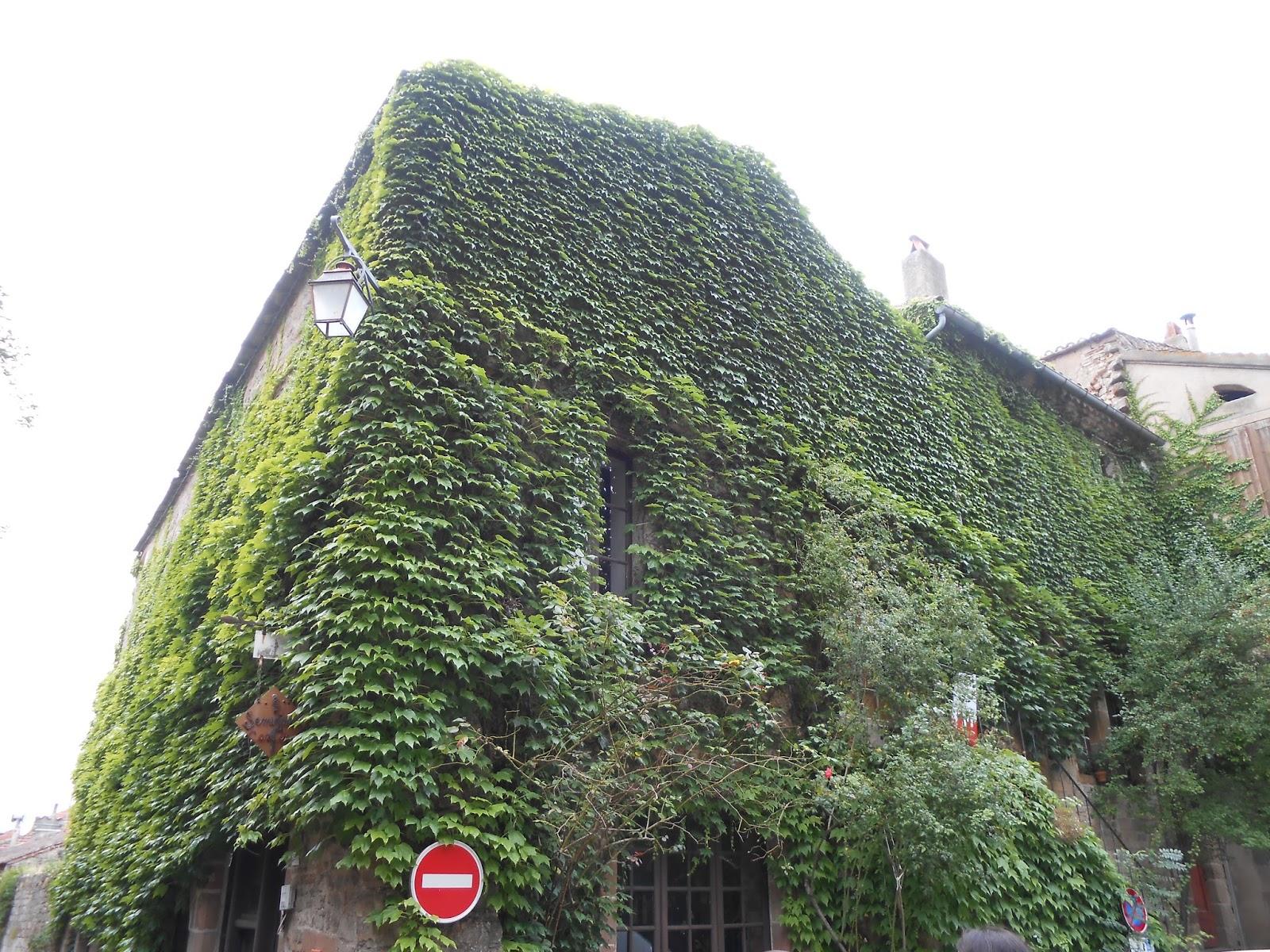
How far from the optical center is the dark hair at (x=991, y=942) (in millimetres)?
2938

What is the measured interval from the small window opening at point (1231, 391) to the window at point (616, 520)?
14895 mm

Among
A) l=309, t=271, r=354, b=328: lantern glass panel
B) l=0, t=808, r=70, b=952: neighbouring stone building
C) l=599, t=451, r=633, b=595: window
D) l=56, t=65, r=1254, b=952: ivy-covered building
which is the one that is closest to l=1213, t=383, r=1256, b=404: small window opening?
l=56, t=65, r=1254, b=952: ivy-covered building

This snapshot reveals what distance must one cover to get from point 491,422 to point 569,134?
3804mm

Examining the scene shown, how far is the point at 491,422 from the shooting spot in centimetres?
695

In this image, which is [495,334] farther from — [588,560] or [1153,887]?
[1153,887]

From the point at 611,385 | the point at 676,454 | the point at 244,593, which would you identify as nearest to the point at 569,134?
the point at 611,385

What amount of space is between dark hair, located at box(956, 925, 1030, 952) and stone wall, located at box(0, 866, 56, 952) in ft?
55.5

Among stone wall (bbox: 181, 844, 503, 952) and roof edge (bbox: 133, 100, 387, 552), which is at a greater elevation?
roof edge (bbox: 133, 100, 387, 552)

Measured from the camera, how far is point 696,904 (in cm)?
729

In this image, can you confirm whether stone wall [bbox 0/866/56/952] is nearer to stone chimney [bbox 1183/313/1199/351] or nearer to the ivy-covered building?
the ivy-covered building

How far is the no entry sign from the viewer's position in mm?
5184

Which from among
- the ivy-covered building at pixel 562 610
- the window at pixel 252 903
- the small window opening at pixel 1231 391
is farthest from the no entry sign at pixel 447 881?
the small window opening at pixel 1231 391

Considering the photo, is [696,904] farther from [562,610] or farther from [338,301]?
[338,301]

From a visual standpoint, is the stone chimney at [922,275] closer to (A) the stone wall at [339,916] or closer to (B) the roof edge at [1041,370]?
(B) the roof edge at [1041,370]
